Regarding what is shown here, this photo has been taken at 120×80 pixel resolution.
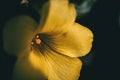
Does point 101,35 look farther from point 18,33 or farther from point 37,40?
point 18,33

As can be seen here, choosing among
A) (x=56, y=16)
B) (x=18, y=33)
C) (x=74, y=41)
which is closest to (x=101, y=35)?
(x=74, y=41)

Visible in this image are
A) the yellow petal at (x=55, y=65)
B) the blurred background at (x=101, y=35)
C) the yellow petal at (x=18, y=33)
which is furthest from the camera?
the blurred background at (x=101, y=35)

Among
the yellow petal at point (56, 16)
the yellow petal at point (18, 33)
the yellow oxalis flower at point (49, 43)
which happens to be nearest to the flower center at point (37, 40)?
the yellow oxalis flower at point (49, 43)

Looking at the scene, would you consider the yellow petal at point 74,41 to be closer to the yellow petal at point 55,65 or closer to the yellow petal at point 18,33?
the yellow petal at point 55,65

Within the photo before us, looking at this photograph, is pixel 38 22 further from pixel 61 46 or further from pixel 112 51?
pixel 112 51

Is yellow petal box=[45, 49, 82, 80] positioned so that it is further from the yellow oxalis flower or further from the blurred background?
the blurred background

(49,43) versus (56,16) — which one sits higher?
(56,16)
